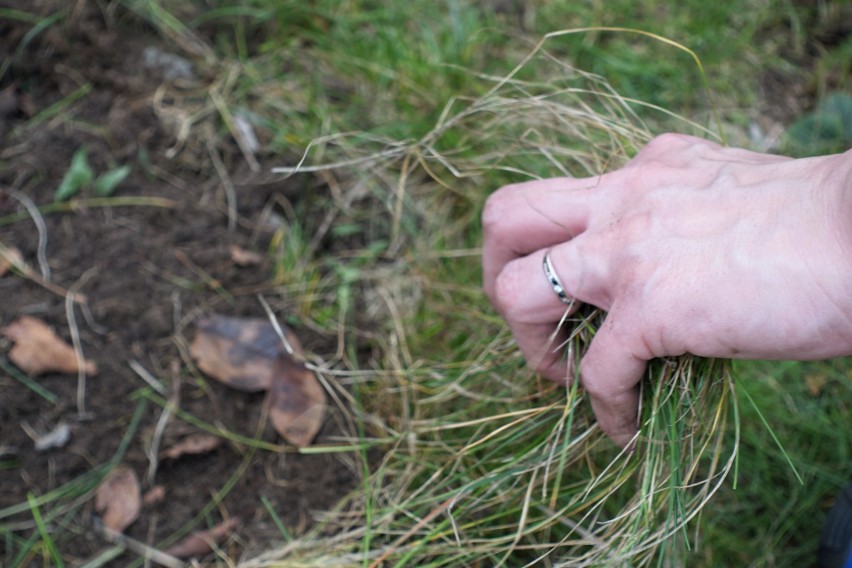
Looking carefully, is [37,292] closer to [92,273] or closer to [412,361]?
[92,273]

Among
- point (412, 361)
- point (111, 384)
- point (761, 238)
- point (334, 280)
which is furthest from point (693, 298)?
point (111, 384)

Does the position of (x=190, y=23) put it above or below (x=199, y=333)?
above

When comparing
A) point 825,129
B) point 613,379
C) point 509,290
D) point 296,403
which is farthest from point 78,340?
point 825,129

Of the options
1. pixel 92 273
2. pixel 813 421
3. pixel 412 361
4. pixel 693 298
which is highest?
pixel 693 298

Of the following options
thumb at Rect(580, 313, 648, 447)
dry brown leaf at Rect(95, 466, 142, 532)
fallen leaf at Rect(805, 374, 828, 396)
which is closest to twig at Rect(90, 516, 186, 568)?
dry brown leaf at Rect(95, 466, 142, 532)

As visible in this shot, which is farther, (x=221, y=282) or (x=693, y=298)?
(x=221, y=282)

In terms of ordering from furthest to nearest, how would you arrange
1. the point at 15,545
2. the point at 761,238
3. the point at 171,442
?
the point at 171,442
the point at 15,545
the point at 761,238

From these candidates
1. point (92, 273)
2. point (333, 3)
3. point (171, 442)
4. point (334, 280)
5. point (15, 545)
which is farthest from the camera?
point (333, 3)
